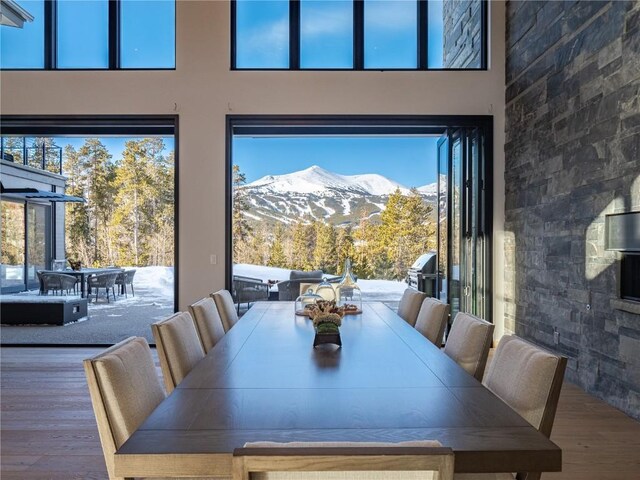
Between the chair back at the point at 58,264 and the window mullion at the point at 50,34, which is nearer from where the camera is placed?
the window mullion at the point at 50,34

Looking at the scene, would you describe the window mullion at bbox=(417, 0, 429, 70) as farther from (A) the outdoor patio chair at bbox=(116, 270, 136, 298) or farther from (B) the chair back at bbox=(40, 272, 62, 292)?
(B) the chair back at bbox=(40, 272, 62, 292)

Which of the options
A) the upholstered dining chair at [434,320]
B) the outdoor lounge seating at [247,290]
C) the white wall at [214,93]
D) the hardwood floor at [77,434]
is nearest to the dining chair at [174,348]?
the hardwood floor at [77,434]

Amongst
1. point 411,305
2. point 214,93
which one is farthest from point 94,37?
point 411,305

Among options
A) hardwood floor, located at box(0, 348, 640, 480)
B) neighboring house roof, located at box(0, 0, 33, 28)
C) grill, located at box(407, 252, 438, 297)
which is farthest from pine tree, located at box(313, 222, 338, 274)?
neighboring house roof, located at box(0, 0, 33, 28)

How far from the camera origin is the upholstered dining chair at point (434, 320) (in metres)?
2.62

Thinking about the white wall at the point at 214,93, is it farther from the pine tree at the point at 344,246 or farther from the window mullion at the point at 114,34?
the pine tree at the point at 344,246

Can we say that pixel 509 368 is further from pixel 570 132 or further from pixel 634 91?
pixel 570 132

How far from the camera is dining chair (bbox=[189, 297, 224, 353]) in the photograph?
257 centimetres

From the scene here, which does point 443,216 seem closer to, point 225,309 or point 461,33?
point 461,33

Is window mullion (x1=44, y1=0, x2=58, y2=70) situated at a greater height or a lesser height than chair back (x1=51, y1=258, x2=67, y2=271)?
greater

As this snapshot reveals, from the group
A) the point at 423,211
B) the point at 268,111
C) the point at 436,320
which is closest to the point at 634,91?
the point at 436,320

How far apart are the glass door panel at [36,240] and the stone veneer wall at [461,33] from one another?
385 inches

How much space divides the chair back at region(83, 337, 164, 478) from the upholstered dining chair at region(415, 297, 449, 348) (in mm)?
1566

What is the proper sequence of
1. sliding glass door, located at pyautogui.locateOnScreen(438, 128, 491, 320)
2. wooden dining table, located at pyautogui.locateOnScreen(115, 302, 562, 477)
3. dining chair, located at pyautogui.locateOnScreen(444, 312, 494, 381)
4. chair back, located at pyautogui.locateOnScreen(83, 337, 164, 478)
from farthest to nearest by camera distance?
sliding glass door, located at pyautogui.locateOnScreen(438, 128, 491, 320) → dining chair, located at pyautogui.locateOnScreen(444, 312, 494, 381) → chair back, located at pyautogui.locateOnScreen(83, 337, 164, 478) → wooden dining table, located at pyautogui.locateOnScreen(115, 302, 562, 477)
